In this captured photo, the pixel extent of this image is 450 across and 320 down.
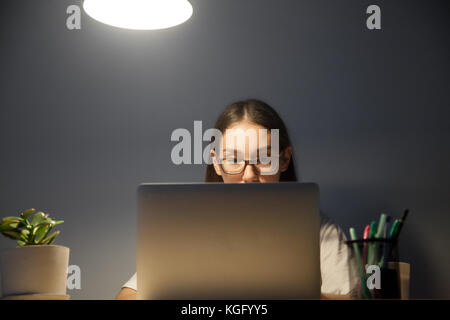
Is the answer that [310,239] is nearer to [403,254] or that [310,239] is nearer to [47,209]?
[403,254]

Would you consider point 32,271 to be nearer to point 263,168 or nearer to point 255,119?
point 263,168

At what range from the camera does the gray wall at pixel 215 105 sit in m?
1.90

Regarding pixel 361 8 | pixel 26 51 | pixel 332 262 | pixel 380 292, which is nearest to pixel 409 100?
pixel 361 8

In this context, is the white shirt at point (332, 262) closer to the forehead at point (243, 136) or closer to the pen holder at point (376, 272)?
the forehead at point (243, 136)

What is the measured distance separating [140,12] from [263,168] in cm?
76

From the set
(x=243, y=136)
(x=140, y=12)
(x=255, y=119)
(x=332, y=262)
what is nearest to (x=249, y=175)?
(x=243, y=136)

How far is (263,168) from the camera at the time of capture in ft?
5.46

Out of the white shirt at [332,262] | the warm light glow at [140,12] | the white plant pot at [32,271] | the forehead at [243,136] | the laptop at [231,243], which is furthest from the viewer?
the forehead at [243,136]

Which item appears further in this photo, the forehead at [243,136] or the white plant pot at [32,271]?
the forehead at [243,136]

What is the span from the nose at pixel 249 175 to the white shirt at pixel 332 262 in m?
0.40

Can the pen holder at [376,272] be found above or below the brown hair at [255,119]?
below

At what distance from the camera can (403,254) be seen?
5.97 ft

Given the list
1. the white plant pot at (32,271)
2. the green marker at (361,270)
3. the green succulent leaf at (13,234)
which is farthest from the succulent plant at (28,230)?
the green marker at (361,270)

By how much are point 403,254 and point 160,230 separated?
1.46m
